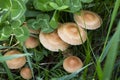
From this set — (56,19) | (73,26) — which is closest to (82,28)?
(73,26)

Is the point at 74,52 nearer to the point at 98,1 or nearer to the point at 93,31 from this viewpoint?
the point at 93,31

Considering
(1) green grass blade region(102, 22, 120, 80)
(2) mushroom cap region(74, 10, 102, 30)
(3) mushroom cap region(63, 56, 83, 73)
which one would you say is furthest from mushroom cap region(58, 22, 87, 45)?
(1) green grass blade region(102, 22, 120, 80)

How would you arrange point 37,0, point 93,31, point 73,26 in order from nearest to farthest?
1. point 37,0
2. point 73,26
3. point 93,31

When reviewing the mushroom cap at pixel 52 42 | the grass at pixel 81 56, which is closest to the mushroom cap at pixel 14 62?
the grass at pixel 81 56

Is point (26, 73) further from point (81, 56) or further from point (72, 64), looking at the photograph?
point (81, 56)

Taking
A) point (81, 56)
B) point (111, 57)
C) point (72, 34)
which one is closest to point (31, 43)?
point (72, 34)

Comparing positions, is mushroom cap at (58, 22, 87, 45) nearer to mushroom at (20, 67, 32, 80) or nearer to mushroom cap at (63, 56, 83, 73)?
mushroom cap at (63, 56, 83, 73)

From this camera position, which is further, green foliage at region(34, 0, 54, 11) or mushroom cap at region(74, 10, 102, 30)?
mushroom cap at region(74, 10, 102, 30)

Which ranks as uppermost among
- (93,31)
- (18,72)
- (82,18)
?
(82,18)
